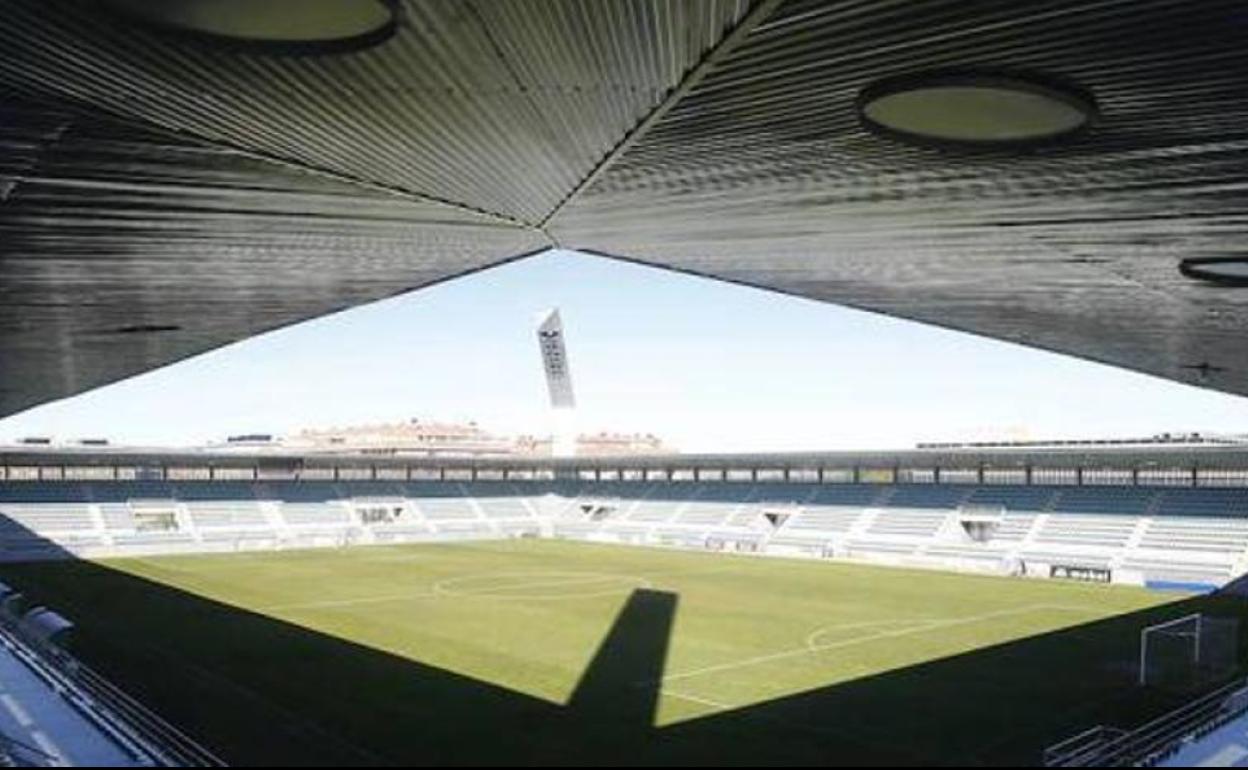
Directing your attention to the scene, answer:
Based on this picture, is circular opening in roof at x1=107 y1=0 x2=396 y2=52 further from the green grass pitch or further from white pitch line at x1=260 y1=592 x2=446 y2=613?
white pitch line at x1=260 y1=592 x2=446 y2=613

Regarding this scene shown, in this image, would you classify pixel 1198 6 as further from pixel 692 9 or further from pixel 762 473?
pixel 762 473

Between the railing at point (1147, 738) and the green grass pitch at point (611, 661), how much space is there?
106 centimetres

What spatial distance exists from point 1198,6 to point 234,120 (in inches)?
317

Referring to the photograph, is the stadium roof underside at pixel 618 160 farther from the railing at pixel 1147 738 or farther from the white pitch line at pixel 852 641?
the white pitch line at pixel 852 641

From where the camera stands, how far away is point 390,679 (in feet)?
77.4

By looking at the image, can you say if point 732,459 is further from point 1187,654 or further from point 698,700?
point 698,700

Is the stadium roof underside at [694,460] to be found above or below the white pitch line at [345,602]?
above

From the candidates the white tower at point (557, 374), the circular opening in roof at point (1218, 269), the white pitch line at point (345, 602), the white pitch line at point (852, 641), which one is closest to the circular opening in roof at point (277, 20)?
the circular opening in roof at point (1218, 269)

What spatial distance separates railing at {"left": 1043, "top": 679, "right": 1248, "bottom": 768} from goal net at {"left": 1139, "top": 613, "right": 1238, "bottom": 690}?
2025mm

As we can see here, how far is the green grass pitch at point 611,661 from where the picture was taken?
18516mm

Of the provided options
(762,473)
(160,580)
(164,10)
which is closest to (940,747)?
(164,10)

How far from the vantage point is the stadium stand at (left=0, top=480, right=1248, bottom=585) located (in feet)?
159

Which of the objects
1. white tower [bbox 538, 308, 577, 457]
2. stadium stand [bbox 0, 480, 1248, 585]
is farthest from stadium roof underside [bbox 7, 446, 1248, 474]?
white tower [bbox 538, 308, 577, 457]

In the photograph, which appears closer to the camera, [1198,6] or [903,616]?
[1198,6]
